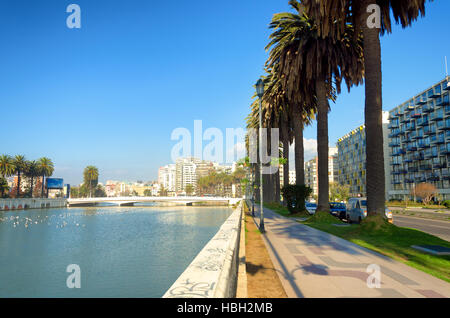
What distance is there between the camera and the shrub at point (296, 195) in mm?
30625

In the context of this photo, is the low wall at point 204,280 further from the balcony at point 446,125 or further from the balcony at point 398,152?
the balcony at point 398,152

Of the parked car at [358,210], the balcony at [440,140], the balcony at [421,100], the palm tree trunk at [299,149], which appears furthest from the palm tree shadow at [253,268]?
the balcony at [421,100]

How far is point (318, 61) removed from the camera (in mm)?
23688

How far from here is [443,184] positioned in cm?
8119

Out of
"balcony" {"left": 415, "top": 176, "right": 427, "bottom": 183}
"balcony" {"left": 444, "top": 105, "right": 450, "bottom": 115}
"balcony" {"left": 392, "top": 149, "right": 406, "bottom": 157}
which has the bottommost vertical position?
"balcony" {"left": 415, "top": 176, "right": 427, "bottom": 183}

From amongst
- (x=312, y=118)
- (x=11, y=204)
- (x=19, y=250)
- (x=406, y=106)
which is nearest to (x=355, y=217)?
(x=312, y=118)

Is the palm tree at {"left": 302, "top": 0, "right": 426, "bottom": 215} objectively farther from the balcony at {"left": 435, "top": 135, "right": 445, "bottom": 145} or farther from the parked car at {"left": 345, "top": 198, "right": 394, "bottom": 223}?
the balcony at {"left": 435, "top": 135, "right": 445, "bottom": 145}

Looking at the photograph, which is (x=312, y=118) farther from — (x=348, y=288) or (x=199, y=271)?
(x=199, y=271)

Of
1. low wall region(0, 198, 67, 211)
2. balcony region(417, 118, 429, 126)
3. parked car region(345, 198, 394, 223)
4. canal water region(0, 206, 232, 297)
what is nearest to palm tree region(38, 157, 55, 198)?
low wall region(0, 198, 67, 211)

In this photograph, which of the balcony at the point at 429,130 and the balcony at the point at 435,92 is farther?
the balcony at the point at 429,130

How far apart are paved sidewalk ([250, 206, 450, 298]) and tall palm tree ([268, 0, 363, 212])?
1319 cm

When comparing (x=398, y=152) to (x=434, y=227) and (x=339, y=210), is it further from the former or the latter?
(x=434, y=227)

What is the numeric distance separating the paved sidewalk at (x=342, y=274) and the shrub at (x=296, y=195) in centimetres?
1751

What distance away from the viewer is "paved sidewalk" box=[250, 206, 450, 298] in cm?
673
